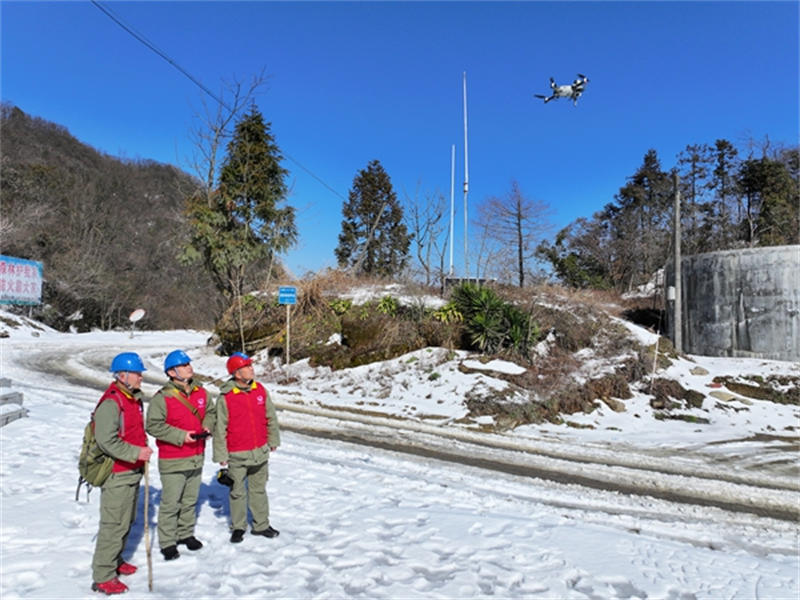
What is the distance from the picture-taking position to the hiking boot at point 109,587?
334 cm

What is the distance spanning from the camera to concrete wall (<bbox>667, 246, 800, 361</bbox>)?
13430mm

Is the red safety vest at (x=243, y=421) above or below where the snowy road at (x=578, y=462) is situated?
above

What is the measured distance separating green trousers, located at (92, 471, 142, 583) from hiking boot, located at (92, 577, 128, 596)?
30 millimetres

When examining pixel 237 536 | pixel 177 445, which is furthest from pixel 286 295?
pixel 177 445

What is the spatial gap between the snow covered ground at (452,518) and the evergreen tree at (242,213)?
35.0ft

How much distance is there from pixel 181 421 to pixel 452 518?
2.84 meters

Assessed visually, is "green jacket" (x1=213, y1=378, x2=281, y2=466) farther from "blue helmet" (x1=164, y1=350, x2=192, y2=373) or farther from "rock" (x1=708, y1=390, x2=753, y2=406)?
"rock" (x1=708, y1=390, x2=753, y2=406)

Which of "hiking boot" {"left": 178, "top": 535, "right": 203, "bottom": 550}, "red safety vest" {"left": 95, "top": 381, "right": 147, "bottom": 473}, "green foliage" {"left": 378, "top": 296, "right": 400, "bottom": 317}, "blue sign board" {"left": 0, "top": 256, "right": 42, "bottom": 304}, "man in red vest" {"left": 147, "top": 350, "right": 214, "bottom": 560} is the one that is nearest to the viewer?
"red safety vest" {"left": 95, "top": 381, "right": 147, "bottom": 473}

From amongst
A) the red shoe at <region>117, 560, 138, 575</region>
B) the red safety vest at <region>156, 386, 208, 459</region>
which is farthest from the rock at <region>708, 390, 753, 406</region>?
the red shoe at <region>117, 560, 138, 575</region>

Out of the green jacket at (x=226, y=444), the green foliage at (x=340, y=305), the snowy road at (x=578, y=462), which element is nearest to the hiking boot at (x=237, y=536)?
the green jacket at (x=226, y=444)

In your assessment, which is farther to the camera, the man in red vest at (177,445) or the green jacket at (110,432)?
the man in red vest at (177,445)

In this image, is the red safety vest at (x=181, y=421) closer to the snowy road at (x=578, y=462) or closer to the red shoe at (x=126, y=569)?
the red shoe at (x=126, y=569)

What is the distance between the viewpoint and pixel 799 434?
9.82 meters

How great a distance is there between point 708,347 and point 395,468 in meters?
12.4
